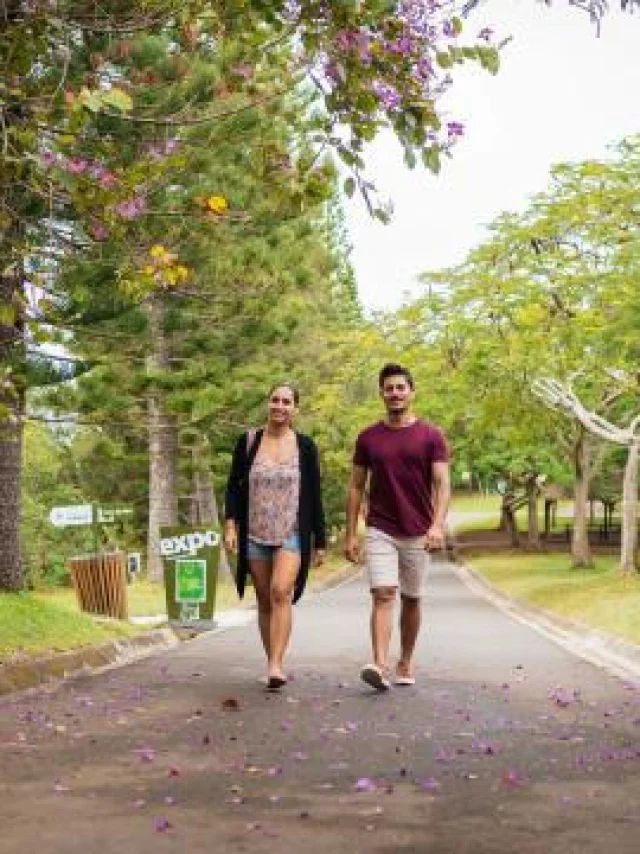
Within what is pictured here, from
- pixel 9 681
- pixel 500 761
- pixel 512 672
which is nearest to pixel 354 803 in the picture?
pixel 500 761

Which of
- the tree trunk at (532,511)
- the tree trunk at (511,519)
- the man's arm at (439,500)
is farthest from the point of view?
the tree trunk at (511,519)

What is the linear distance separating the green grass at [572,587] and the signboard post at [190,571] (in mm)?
4652

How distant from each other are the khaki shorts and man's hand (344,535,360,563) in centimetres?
7

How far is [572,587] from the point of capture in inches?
1072

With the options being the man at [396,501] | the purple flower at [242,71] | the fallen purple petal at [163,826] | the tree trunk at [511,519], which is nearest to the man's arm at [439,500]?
the man at [396,501]

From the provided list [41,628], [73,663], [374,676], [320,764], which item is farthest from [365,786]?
[41,628]

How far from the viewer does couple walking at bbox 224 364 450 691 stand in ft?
27.6

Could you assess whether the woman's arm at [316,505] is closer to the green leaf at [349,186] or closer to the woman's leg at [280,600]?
the woman's leg at [280,600]

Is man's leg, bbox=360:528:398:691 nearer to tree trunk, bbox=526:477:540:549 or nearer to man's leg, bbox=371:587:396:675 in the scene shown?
man's leg, bbox=371:587:396:675

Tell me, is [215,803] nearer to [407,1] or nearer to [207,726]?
[207,726]

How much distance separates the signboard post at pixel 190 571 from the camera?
54.7ft

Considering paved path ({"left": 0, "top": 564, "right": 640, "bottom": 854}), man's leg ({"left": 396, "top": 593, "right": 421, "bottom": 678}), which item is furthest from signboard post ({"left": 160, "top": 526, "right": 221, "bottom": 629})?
man's leg ({"left": 396, "top": 593, "right": 421, "bottom": 678})

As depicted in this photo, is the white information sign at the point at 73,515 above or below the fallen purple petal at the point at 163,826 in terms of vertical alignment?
above

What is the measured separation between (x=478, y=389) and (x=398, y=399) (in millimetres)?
23891
